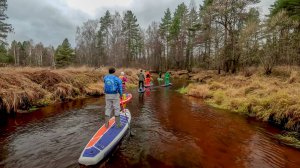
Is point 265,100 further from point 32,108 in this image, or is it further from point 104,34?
point 104,34

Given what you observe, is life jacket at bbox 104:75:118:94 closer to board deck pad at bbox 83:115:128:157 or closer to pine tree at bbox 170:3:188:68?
board deck pad at bbox 83:115:128:157

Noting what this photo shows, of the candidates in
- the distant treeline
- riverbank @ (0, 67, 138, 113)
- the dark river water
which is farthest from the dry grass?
riverbank @ (0, 67, 138, 113)

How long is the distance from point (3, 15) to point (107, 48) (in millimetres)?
19772

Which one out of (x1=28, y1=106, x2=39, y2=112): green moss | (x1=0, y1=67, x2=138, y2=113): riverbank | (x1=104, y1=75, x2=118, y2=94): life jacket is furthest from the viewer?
(x1=28, y1=106, x2=39, y2=112): green moss

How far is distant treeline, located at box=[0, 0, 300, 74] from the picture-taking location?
16.7 m

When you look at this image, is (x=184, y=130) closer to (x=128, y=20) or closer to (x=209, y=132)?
(x=209, y=132)

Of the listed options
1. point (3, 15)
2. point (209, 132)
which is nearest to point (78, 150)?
point (209, 132)

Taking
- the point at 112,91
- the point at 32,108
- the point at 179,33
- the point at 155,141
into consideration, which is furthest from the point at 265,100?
the point at 179,33

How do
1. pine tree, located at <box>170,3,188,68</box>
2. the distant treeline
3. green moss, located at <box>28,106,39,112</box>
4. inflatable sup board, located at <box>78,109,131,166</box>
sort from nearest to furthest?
inflatable sup board, located at <box>78,109,131,166</box> → green moss, located at <box>28,106,39,112</box> → the distant treeline → pine tree, located at <box>170,3,188,68</box>

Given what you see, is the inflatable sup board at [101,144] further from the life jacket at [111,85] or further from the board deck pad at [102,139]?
the life jacket at [111,85]

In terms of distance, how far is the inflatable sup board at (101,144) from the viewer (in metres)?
4.22

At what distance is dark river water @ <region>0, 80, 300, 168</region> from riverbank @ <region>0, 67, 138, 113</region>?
0.97m

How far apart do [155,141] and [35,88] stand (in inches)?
332

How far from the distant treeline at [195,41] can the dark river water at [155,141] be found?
11984 millimetres
